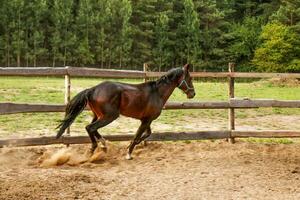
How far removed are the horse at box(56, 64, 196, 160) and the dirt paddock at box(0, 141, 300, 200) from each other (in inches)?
17.2

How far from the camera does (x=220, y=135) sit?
8.46 metres

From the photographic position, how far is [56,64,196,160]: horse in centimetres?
674

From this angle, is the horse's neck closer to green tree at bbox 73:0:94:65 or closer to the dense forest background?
the dense forest background

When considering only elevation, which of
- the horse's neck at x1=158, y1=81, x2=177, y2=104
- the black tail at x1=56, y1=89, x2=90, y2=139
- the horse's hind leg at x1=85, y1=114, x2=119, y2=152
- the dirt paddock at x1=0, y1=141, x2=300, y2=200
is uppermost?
the horse's neck at x1=158, y1=81, x2=177, y2=104

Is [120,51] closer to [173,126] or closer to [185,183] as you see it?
[173,126]

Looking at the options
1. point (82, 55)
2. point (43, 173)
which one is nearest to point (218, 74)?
point (43, 173)

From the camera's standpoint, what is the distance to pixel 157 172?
6.37 metres

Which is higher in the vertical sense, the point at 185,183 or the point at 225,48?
the point at 225,48

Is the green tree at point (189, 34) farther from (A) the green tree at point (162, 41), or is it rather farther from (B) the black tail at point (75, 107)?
(B) the black tail at point (75, 107)

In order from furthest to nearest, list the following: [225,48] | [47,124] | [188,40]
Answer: [225,48]
[188,40]
[47,124]

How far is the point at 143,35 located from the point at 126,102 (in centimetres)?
3755

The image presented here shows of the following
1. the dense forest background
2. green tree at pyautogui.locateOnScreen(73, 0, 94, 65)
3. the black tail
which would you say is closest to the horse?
the black tail

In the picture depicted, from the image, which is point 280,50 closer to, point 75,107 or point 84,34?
point 84,34

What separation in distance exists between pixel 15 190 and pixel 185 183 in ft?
6.86
